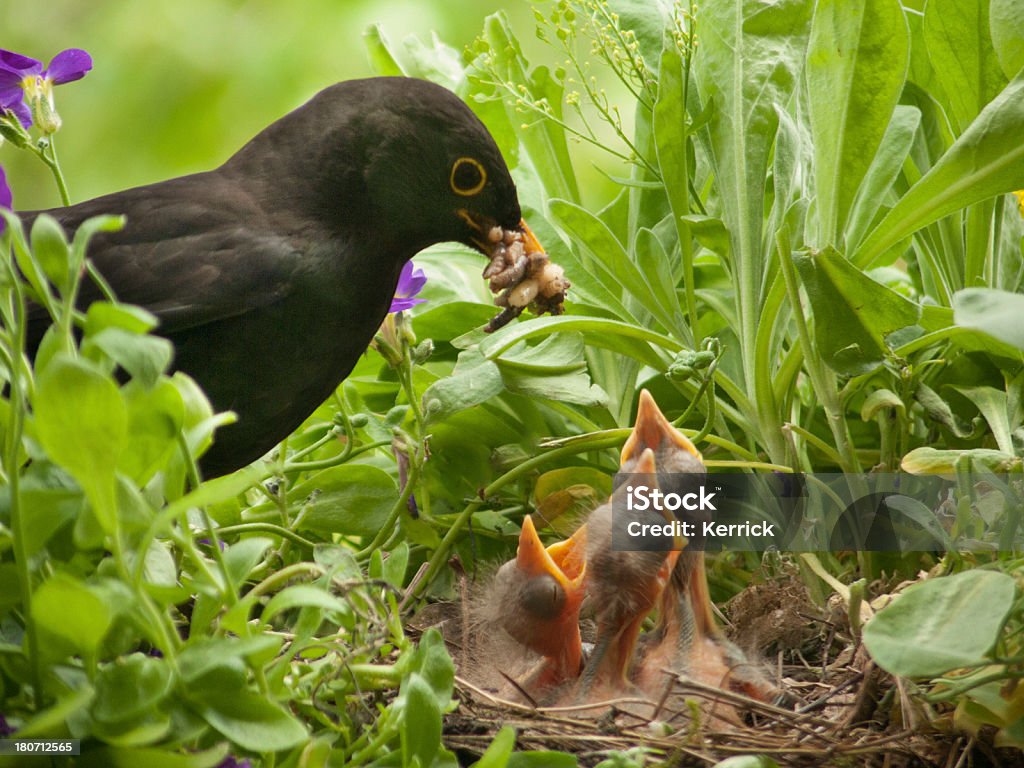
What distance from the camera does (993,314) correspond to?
643 mm

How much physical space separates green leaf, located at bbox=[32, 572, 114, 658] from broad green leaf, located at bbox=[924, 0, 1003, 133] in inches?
38.0

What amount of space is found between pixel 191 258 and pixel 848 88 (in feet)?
2.03

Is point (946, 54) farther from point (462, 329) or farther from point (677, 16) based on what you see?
point (462, 329)

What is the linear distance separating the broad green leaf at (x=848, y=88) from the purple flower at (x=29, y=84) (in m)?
0.70

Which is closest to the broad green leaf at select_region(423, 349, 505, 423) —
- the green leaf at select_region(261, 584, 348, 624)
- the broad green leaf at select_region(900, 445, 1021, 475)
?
the broad green leaf at select_region(900, 445, 1021, 475)

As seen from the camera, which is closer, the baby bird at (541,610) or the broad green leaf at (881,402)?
the baby bird at (541,610)

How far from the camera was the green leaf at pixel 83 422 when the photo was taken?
47 cm

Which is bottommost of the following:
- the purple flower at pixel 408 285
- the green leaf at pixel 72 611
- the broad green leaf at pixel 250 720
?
the broad green leaf at pixel 250 720

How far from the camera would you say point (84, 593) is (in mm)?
469

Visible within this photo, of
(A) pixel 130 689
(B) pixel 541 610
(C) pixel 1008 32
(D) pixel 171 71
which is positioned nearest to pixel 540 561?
(B) pixel 541 610

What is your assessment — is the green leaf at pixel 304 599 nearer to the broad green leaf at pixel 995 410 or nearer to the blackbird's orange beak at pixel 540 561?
the blackbird's orange beak at pixel 540 561

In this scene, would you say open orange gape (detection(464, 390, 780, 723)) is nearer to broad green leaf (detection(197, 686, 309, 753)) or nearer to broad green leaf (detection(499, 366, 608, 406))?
broad green leaf (detection(499, 366, 608, 406))

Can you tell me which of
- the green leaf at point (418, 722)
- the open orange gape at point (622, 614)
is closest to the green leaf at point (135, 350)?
the green leaf at point (418, 722)

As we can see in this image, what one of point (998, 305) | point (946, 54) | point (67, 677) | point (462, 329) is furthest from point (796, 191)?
point (67, 677)
